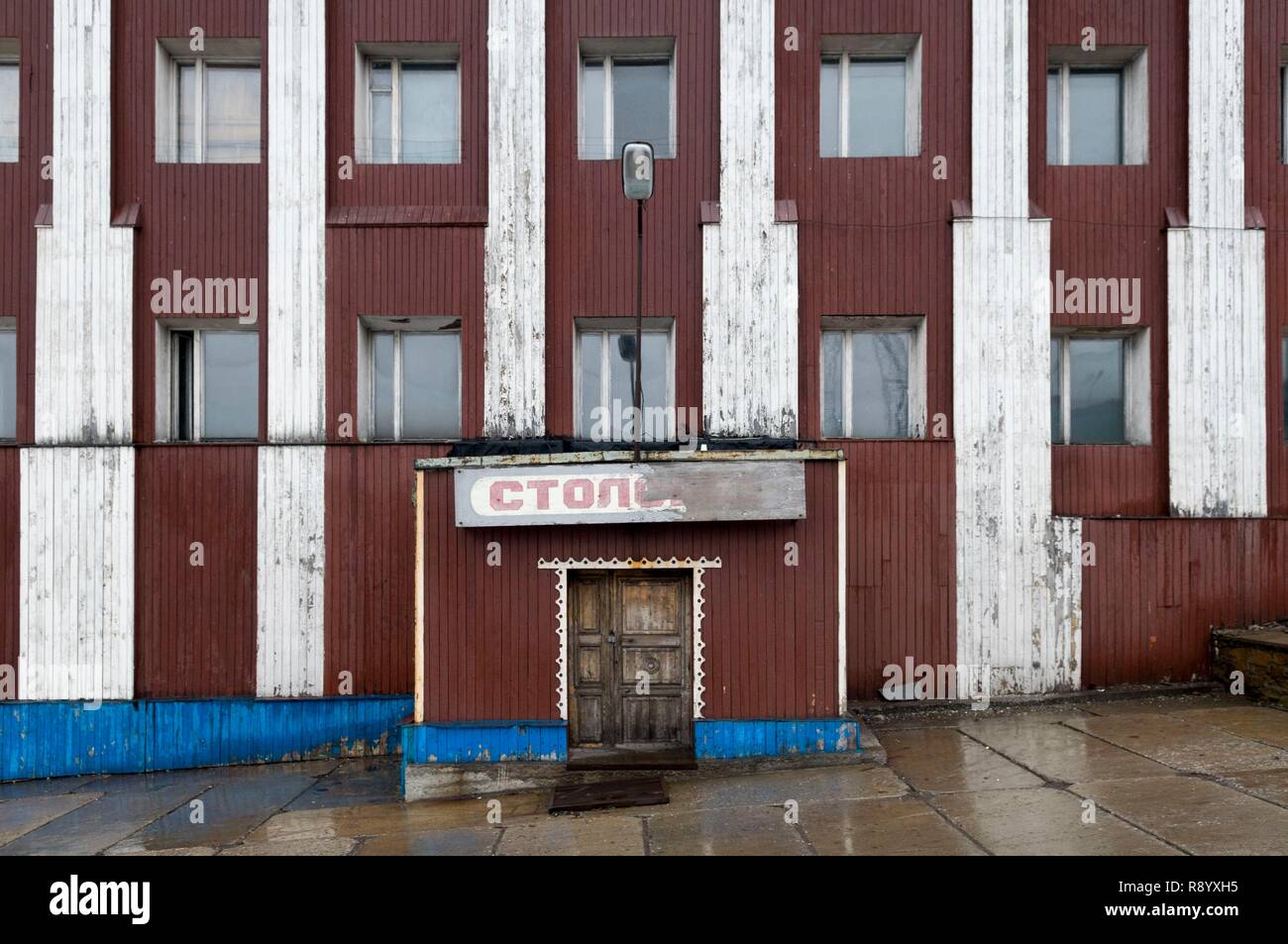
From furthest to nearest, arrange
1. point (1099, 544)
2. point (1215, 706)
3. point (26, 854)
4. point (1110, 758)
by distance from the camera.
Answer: point (1099, 544) → point (1215, 706) → point (1110, 758) → point (26, 854)

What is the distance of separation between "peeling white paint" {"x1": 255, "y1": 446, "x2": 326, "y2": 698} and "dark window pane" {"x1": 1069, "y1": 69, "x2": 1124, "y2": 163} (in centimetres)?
1155

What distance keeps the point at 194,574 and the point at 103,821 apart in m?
3.24

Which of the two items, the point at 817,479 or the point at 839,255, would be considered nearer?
the point at 817,479

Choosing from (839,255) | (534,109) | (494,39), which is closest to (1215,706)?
(839,255)

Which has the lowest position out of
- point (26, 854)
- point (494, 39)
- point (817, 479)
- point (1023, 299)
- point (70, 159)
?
point (26, 854)

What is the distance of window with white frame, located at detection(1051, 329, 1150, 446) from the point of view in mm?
11602

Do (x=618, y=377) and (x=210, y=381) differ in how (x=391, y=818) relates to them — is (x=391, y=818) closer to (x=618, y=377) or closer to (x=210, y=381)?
(x=618, y=377)

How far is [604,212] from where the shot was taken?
1139 centimetres

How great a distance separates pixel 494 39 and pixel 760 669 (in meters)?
9.02

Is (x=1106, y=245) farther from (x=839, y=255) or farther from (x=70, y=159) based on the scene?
(x=70, y=159)

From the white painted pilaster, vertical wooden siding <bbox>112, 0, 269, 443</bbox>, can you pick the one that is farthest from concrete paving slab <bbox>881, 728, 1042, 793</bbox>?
vertical wooden siding <bbox>112, 0, 269, 443</bbox>

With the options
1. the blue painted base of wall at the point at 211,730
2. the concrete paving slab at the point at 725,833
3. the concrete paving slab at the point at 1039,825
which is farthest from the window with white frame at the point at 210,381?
the concrete paving slab at the point at 1039,825

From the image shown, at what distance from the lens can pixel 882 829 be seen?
23.1ft

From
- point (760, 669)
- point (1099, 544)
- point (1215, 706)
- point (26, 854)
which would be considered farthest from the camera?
point (1099, 544)
